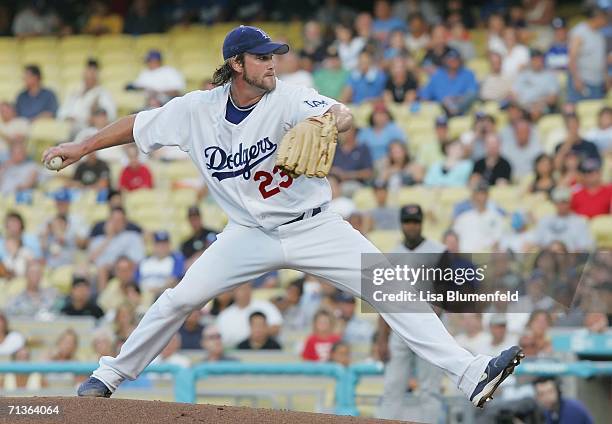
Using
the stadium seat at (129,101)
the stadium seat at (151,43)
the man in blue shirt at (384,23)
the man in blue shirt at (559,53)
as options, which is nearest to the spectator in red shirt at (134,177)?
the stadium seat at (129,101)

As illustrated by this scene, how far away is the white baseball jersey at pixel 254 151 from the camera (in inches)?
234

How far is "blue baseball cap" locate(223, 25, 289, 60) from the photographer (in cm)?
591

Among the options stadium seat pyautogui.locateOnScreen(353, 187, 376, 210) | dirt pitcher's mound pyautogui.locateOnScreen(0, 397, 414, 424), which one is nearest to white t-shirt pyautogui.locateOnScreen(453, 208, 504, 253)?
stadium seat pyautogui.locateOnScreen(353, 187, 376, 210)

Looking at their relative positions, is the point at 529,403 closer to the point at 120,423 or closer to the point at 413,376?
the point at 413,376

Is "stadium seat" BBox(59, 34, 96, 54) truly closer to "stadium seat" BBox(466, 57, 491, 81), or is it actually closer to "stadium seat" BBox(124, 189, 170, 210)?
"stadium seat" BBox(124, 189, 170, 210)

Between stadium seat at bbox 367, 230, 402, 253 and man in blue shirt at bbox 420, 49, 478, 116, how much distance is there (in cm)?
220

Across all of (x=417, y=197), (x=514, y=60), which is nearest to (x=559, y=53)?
(x=514, y=60)

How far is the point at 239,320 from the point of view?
35.1 feet

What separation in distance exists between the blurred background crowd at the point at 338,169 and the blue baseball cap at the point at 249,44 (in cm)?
254

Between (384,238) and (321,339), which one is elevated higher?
(384,238)

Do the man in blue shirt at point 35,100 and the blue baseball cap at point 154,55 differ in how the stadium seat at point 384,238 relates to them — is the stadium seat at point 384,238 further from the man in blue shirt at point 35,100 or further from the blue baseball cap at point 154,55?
the man in blue shirt at point 35,100

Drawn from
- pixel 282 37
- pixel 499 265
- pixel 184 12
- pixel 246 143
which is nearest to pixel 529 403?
pixel 499 265

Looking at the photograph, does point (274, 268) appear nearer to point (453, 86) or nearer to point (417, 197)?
point (417, 197)

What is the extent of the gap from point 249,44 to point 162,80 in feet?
28.7
